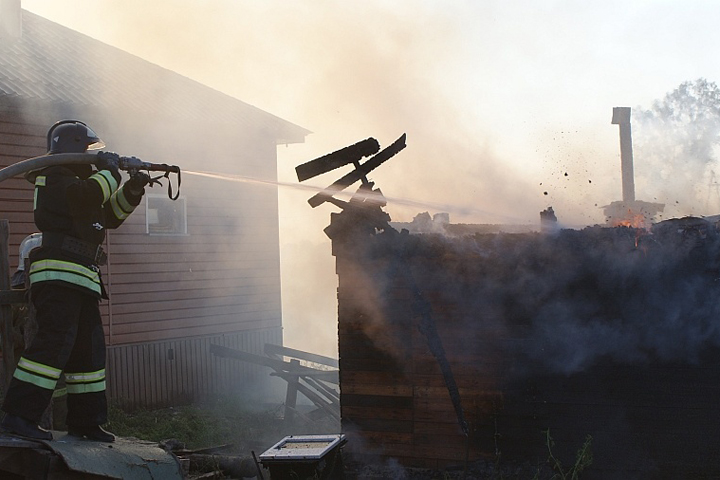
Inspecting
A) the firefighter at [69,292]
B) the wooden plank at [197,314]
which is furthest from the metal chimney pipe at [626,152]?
the firefighter at [69,292]

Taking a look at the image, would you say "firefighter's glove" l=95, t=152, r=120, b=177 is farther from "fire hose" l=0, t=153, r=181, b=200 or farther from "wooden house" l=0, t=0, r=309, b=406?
"wooden house" l=0, t=0, r=309, b=406

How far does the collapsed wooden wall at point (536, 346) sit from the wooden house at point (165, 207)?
636 cm

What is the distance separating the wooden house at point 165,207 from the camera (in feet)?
34.9

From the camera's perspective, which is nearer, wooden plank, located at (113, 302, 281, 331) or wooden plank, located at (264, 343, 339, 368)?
wooden plank, located at (113, 302, 281, 331)

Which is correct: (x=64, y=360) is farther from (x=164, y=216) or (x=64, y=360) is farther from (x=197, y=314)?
(x=197, y=314)

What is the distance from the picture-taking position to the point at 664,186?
2836cm

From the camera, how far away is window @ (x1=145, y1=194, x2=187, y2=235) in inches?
472

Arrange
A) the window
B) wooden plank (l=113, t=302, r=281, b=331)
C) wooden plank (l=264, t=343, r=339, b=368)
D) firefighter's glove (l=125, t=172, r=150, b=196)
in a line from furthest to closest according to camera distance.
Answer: the window → wooden plank (l=264, t=343, r=339, b=368) → wooden plank (l=113, t=302, r=281, b=331) → firefighter's glove (l=125, t=172, r=150, b=196)

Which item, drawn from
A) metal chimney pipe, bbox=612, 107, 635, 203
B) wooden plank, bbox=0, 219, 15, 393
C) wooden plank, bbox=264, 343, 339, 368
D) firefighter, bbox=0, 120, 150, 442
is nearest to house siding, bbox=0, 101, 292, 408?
wooden plank, bbox=264, 343, 339, 368

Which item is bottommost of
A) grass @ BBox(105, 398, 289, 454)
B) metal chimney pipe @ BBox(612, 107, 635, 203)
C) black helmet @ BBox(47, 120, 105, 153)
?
grass @ BBox(105, 398, 289, 454)

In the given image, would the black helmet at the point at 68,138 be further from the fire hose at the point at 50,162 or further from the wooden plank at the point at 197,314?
the wooden plank at the point at 197,314

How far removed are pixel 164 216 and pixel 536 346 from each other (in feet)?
27.1

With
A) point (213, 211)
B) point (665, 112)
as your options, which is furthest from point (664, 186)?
point (213, 211)

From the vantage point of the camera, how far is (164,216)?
12.2m
